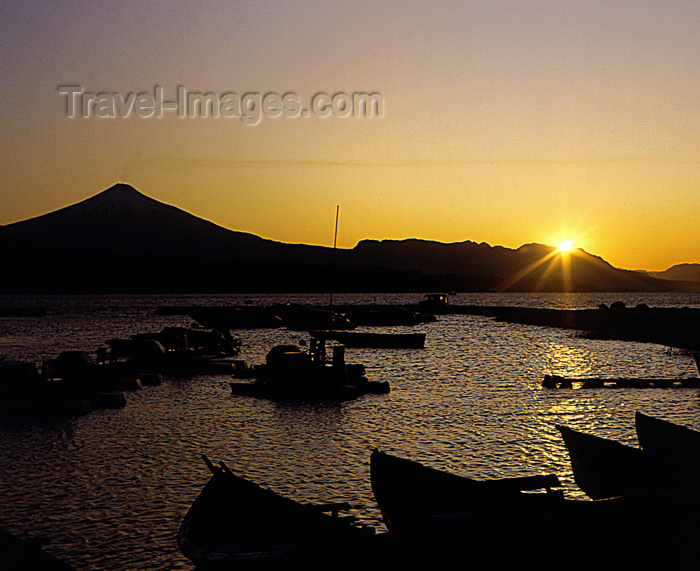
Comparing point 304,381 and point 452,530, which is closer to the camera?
point 452,530

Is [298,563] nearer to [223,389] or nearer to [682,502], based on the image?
[682,502]

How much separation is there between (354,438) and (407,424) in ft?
13.1

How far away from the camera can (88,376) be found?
41.8 meters

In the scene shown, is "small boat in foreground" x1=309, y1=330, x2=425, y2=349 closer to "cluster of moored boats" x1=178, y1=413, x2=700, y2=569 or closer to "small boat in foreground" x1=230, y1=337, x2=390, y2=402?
"small boat in foreground" x1=230, y1=337, x2=390, y2=402

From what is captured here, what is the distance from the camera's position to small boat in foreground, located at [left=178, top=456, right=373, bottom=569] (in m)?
10.5

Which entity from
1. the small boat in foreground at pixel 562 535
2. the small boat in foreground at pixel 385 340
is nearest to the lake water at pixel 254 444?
the small boat in foreground at pixel 562 535

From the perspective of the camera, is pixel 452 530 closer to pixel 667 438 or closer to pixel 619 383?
pixel 667 438

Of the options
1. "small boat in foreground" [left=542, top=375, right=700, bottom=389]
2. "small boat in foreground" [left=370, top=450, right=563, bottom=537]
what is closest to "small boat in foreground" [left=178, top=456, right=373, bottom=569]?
"small boat in foreground" [left=370, top=450, right=563, bottom=537]

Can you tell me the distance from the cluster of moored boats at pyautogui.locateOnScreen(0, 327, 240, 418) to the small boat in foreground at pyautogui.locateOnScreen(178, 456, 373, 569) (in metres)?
24.4

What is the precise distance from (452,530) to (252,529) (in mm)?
3364

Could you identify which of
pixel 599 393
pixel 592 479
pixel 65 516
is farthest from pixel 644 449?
pixel 599 393

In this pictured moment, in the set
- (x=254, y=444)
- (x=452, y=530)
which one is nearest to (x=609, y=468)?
(x=452, y=530)

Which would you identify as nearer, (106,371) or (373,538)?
(373,538)

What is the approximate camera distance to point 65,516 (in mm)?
18391
